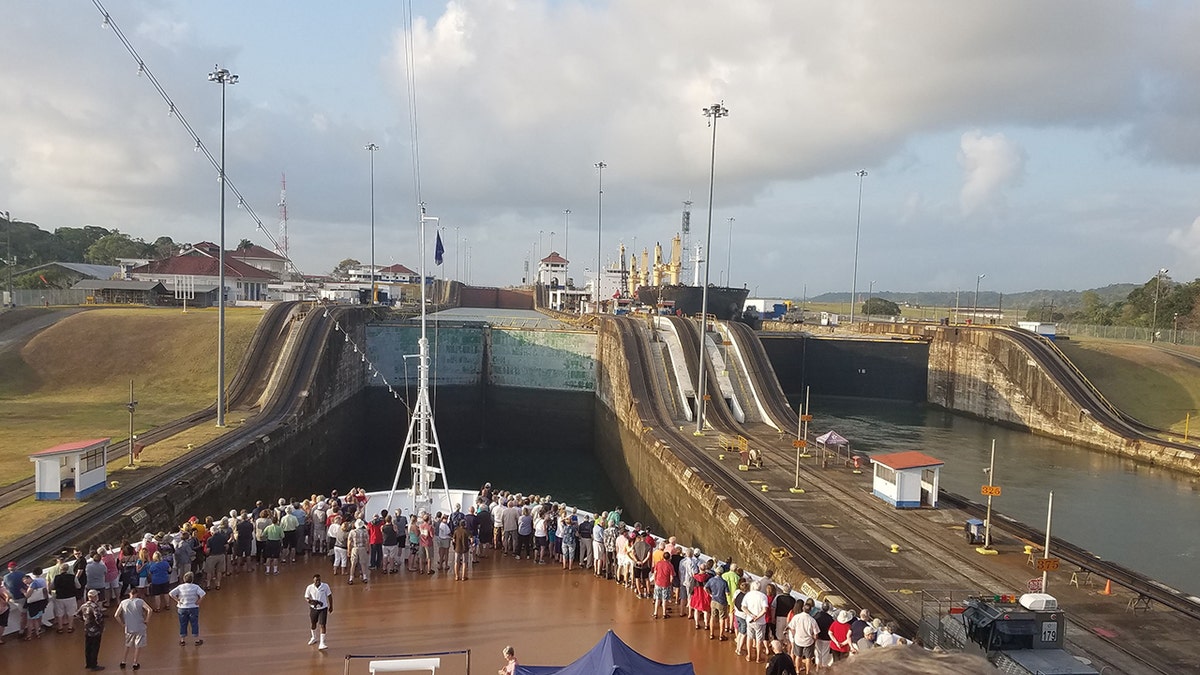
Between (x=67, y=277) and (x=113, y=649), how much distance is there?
7439 centimetres

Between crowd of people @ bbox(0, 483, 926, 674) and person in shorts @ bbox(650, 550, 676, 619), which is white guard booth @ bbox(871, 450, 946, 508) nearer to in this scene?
crowd of people @ bbox(0, 483, 926, 674)

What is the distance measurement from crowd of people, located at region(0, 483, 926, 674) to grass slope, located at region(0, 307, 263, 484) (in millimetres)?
13950

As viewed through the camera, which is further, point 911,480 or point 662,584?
point 911,480

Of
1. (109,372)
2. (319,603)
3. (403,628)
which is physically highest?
(109,372)

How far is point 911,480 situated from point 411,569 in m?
13.5

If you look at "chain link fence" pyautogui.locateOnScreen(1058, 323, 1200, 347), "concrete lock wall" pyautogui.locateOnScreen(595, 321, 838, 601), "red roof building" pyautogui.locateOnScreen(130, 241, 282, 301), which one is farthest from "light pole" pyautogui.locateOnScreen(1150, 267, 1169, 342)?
"red roof building" pyautogui.locateOnScreen(130, 241, 282, 301)

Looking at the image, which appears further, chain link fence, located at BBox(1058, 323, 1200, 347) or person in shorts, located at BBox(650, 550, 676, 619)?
chain link fence, located at BBox(1058, 323, 1200, 347)

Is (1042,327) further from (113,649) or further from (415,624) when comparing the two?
(113,649)

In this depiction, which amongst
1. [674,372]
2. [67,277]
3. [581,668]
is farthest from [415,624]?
[67,277]

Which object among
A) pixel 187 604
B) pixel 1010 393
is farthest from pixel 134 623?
pixel 1010 393

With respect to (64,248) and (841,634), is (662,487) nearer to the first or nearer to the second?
(841,634)

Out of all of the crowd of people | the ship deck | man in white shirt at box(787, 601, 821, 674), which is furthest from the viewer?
the ship deck

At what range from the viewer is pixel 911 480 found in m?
20.0

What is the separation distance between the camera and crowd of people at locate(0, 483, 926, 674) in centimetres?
1052
